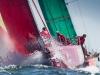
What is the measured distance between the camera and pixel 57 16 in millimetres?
13641

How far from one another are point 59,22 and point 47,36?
4.52m

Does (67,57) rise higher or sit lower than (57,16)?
lower

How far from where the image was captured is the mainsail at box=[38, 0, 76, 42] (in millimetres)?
12824

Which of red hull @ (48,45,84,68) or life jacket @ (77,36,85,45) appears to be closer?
red hull @ (48,45,84,68)

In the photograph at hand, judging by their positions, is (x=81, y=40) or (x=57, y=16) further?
(x=57, y=16)

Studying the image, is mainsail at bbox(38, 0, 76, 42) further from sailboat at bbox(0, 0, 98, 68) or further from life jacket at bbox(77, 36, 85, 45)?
sailboat at bbox(0, 0, 98, 68)

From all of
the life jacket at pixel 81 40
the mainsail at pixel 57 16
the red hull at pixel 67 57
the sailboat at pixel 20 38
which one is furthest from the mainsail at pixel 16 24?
the mainsail at pixel 57 16

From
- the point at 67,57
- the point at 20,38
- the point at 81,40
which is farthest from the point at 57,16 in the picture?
the point at 20,38

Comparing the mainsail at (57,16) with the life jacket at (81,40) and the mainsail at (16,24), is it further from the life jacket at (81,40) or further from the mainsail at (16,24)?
the mainsail at (16,24)

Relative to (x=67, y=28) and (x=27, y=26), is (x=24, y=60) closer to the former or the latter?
(x=27, y=26)

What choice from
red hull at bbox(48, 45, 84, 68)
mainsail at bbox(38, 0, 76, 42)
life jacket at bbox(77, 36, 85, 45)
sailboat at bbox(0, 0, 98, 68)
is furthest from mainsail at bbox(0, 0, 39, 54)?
mainsail at bbox(38, 0, 76, 42)

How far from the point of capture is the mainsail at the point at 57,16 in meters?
12.8

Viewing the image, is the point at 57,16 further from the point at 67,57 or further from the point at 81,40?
the point at 67,57

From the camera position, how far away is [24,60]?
7.96 meters
